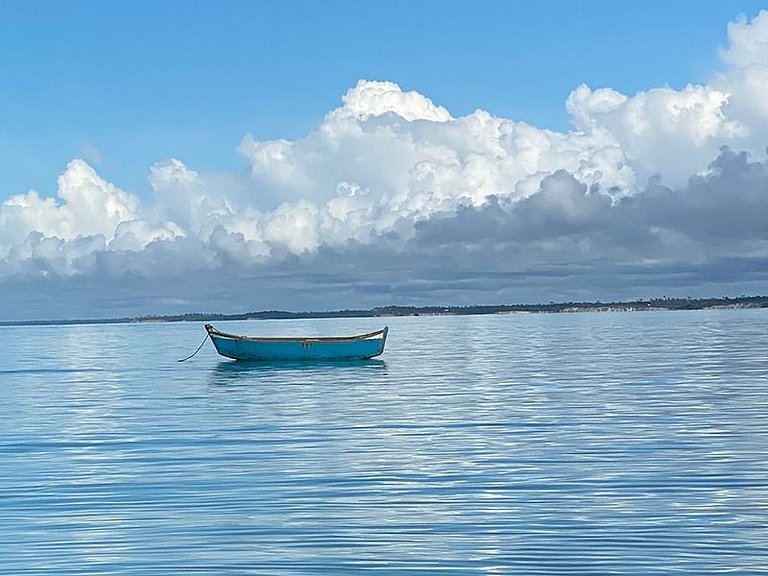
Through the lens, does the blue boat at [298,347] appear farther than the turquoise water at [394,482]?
Yes

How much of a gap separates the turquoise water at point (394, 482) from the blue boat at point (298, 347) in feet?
74.9

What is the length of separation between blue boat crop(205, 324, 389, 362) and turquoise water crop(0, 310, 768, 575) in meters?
22.8

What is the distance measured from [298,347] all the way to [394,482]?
48.9m

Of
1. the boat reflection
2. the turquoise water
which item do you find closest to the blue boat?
the boat reflection

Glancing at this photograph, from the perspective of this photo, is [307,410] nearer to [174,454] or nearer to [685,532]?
[174,454]

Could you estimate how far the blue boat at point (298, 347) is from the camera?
70938 millimetres

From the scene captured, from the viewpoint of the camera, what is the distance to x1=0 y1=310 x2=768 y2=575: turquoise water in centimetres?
1616

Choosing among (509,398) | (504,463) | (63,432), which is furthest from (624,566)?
(509,398)

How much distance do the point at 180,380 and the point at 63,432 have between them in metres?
27.0

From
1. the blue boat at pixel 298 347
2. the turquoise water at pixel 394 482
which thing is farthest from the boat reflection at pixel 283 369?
the turquoise water at pixel 394 482

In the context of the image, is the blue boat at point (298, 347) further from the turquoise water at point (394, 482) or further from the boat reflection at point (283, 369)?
the turquoise water at point (394, 482)

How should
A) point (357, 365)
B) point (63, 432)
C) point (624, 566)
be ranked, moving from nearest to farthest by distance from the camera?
point (624, 566), point (63, 432), point (357, 365)

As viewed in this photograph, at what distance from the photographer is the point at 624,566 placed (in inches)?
595

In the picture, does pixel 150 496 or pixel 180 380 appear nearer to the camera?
pixel 150 496
